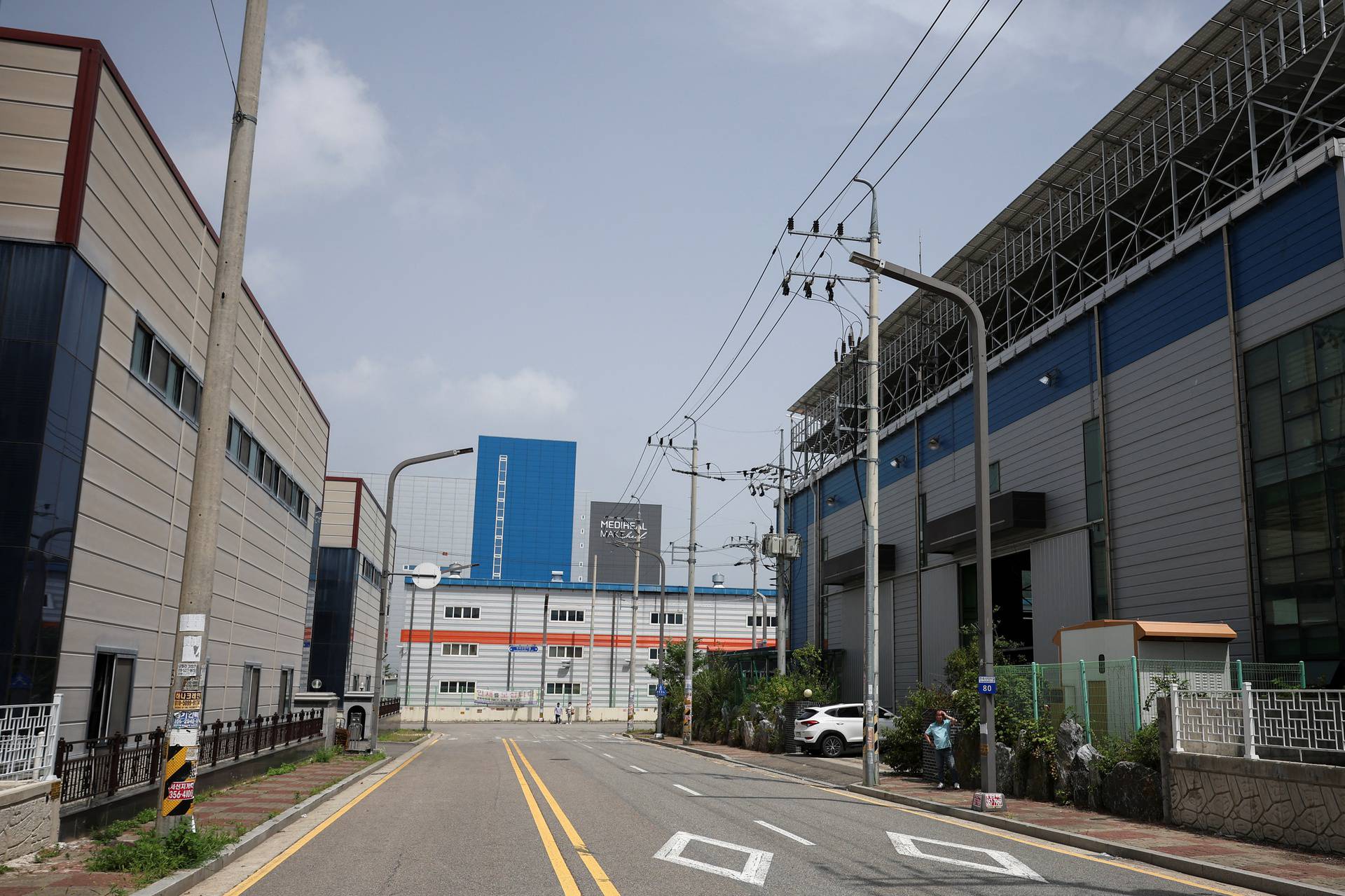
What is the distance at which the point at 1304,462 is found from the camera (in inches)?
830

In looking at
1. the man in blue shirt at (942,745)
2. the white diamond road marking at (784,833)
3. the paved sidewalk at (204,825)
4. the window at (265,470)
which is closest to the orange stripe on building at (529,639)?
the window at (265,470)

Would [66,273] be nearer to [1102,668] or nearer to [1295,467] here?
[1102,668]

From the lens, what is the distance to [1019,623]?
3847cm

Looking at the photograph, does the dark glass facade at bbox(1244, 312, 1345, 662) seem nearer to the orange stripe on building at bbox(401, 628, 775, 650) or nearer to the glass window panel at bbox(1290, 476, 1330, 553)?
the glass window panel at bbox(1290, 476, 1330, 553)

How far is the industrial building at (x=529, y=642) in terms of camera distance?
84.2m

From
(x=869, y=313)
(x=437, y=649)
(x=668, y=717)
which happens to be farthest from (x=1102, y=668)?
(x=437, y=649)

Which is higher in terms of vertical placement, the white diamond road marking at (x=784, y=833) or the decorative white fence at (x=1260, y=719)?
the decorative white fence at (x=1260, y=719)

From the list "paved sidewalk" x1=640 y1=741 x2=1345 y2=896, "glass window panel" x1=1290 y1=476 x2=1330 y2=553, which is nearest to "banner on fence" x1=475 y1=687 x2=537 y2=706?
"paved sidewalk" x1=640 y1=741 x2=1345 y2=896

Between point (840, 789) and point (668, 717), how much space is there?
36.5m

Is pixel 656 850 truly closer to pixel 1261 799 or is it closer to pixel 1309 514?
pixel 1261 799

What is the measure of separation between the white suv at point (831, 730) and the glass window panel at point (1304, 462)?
52.6 ft

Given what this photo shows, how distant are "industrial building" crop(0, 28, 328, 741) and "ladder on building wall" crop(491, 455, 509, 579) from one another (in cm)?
10822

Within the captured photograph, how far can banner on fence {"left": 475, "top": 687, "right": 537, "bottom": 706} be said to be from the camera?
83.1 meters

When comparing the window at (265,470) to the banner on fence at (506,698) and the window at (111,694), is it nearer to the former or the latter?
the window at (111,694)
